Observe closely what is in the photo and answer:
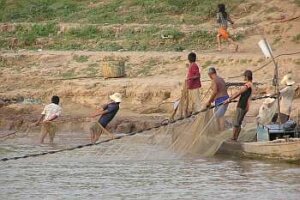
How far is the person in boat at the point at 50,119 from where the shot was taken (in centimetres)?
1891

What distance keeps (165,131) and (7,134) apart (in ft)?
15.3

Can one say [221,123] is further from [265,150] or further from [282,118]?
[265,150]

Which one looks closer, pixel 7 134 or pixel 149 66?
pixel 7 134

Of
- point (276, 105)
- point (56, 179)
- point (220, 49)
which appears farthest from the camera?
point (220, 49)

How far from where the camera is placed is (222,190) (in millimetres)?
13969

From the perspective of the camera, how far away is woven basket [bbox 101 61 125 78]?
2291 centimetres

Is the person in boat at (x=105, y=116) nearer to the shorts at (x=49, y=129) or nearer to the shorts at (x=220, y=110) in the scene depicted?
the shorts at (x=49, y=129)

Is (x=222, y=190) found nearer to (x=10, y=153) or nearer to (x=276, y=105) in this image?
(x=276, y=105)

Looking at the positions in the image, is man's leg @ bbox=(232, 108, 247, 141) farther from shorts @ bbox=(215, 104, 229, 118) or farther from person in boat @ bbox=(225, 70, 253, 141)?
shorts @ bbox=(215, 104, 229, 118)

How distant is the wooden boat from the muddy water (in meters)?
0.13

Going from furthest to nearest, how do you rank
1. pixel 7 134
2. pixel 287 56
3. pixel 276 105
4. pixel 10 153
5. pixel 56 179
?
pixel 287 56, pixel 7 134, pixel 10 153, pixel 276 105, pixel 56 179

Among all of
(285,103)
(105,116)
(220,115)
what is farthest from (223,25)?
(285,103)

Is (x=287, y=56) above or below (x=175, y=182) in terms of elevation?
above

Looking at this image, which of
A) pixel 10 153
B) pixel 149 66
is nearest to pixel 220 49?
pixel 149 66
